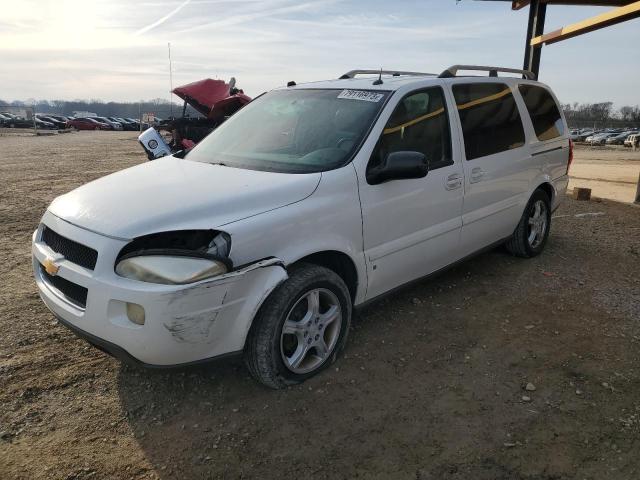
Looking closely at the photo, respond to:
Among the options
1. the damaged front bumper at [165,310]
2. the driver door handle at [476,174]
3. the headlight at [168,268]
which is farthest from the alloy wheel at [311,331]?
the driver door handle at [476,174]

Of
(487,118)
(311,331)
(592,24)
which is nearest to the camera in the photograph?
(311,331)

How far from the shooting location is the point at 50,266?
280 cm

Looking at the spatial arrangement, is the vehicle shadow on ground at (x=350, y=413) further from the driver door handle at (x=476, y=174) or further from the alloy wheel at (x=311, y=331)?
the driver door handle at (x=476, y=174)

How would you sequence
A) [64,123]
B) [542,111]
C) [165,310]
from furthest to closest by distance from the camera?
[64,123], [542,111], [165,310]

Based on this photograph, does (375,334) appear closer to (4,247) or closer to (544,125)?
(544,125)

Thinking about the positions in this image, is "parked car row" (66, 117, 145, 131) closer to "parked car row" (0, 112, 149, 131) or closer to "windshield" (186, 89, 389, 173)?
"parked car row" (0, 112, 149, 131)

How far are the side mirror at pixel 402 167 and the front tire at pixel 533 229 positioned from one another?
7.88ft

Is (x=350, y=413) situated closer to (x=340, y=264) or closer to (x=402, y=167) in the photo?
(x=340, y=264)

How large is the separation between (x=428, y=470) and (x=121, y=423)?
1.64m

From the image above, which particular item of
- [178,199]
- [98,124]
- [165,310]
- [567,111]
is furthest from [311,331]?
[567,111]

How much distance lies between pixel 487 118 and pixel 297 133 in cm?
182

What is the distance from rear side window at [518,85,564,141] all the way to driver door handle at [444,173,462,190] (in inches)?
63.6

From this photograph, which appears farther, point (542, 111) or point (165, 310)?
point (542, 111)

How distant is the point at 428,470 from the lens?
7.84ft
